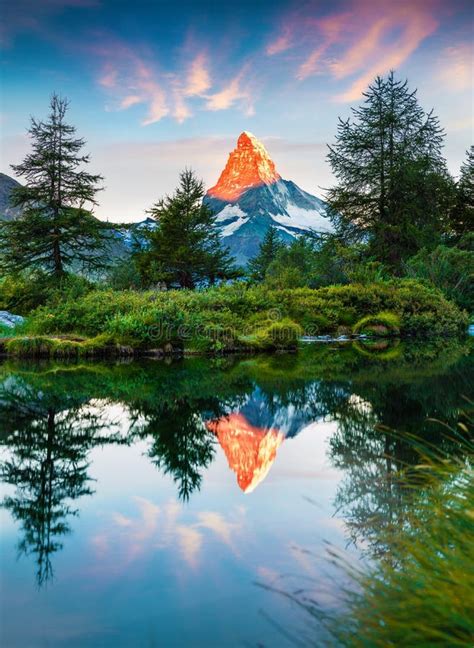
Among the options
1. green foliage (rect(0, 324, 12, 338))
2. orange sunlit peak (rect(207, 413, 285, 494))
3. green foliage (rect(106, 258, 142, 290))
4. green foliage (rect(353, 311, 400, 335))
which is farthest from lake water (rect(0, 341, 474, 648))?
green foliage (rect(106, 258, 142, 290))

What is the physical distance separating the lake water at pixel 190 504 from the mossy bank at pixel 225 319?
21.7 feet

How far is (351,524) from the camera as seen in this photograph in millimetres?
3832

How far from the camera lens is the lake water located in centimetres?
278

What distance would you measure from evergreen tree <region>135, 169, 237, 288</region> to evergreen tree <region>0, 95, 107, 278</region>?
779cm

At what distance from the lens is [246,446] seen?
619cm

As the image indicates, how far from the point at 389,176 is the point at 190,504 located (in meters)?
34.9

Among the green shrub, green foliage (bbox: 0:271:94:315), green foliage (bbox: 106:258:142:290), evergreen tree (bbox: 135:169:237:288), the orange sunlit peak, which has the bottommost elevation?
the orange sunlit peak

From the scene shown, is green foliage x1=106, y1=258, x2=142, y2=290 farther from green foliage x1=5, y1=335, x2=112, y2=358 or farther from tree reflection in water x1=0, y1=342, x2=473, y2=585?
tree reflection in water x1=0, y1=342, x2=473, y2=585

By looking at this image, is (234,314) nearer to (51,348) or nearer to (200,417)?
(51,348)

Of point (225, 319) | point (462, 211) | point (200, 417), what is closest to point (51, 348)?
point (225, 319)

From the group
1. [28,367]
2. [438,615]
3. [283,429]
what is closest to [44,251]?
[28,367]

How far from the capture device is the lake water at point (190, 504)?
2783 mm

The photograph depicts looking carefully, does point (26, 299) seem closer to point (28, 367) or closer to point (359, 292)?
point (28, 367)

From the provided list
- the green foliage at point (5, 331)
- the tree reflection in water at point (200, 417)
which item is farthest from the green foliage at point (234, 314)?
the tree reflection in water at point (200, 417)
